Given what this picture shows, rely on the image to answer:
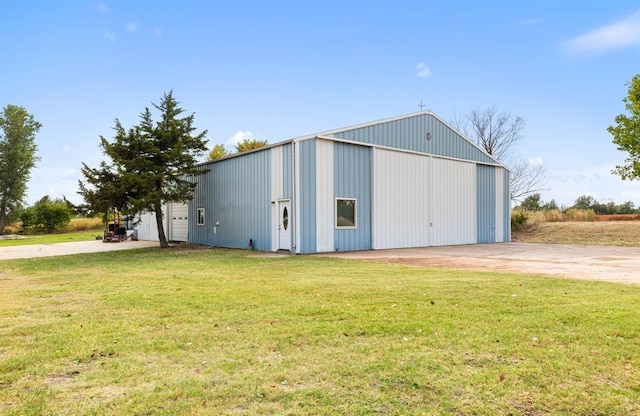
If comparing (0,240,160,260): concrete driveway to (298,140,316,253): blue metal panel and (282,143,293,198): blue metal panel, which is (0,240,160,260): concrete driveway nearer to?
(282,143,293,198): blue metal panel

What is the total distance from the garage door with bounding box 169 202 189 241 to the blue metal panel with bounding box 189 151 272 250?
128 cm

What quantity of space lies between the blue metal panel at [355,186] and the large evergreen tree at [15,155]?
3611cm

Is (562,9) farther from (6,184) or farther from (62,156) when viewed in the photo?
(6,184)

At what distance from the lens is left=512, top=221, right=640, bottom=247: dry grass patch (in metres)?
21.7

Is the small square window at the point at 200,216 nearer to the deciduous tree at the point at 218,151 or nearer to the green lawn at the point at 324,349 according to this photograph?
the green lawn at the point at 324,349

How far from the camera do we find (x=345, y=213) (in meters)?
16.2

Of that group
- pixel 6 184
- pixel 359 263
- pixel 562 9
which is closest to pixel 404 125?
pixel 562 9

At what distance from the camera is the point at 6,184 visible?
126ft

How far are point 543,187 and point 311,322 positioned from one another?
116ft

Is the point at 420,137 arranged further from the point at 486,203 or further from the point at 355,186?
the point at 486,203

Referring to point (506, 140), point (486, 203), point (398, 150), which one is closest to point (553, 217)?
point (506, 140)

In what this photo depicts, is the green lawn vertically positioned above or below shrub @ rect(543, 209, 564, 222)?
below

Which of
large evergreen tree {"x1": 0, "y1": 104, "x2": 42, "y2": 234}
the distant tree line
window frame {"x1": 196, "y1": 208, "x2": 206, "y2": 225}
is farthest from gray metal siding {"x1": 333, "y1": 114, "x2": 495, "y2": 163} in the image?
large evergreen tree {"x1": 0, "y1": 104, "x2": 42, "y2": 234}

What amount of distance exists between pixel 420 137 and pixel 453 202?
3.66 m
